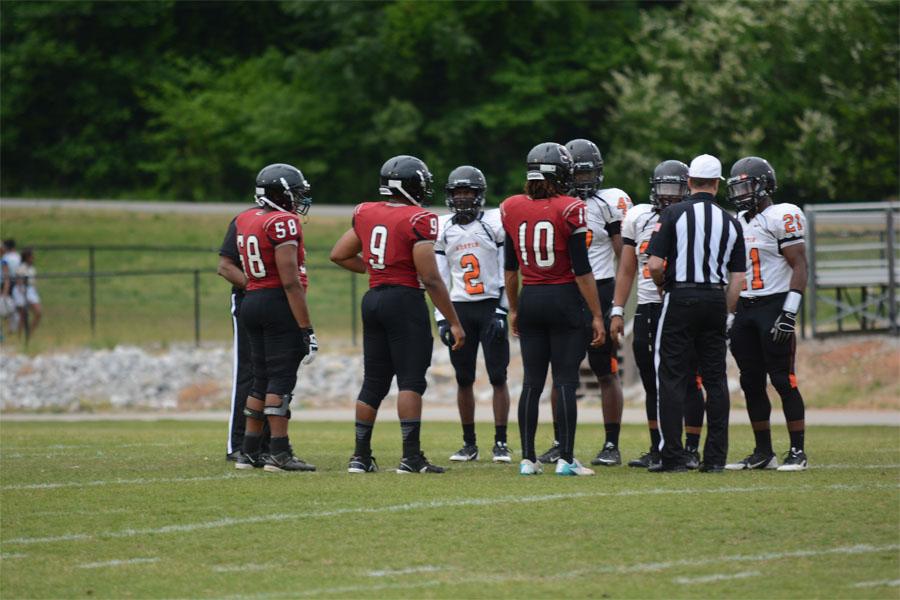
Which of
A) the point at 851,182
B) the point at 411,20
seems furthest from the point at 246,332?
the point at 411,20

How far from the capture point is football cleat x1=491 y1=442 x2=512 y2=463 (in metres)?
11.4

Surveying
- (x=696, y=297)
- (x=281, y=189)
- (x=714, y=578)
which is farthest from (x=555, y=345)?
(x=714, y=578)

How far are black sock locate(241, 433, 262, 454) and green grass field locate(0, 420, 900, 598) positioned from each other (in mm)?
225

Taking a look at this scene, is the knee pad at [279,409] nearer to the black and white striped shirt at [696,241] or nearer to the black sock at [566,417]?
the black sock at [566,417]

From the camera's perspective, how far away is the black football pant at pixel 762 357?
10.5 metres

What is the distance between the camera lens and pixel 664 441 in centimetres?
1009

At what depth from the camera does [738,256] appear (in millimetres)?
10023

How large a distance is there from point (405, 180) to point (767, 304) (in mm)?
2949

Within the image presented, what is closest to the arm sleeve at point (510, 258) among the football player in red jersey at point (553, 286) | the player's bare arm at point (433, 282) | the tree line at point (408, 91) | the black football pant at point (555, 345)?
the football player in red jersey at point (553, 286)

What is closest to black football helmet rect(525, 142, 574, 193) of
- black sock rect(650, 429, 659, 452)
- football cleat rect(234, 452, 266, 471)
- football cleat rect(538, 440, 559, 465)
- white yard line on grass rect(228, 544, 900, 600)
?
black sock rect(650, 429, 659, 452)

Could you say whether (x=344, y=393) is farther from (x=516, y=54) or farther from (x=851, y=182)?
(x=516, y=54)

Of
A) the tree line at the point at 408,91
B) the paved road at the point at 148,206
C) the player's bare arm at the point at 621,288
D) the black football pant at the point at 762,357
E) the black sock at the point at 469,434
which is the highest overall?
the tree line at the point at 408,91

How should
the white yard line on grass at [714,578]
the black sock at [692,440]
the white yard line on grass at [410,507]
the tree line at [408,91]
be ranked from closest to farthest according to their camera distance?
the white yard line on grass at [714,578], the white yard line on grass at [410,507], the black sock at [692,440], the tree line at [408,91]

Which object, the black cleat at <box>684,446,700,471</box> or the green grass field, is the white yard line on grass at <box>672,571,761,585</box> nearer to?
the green grass field
